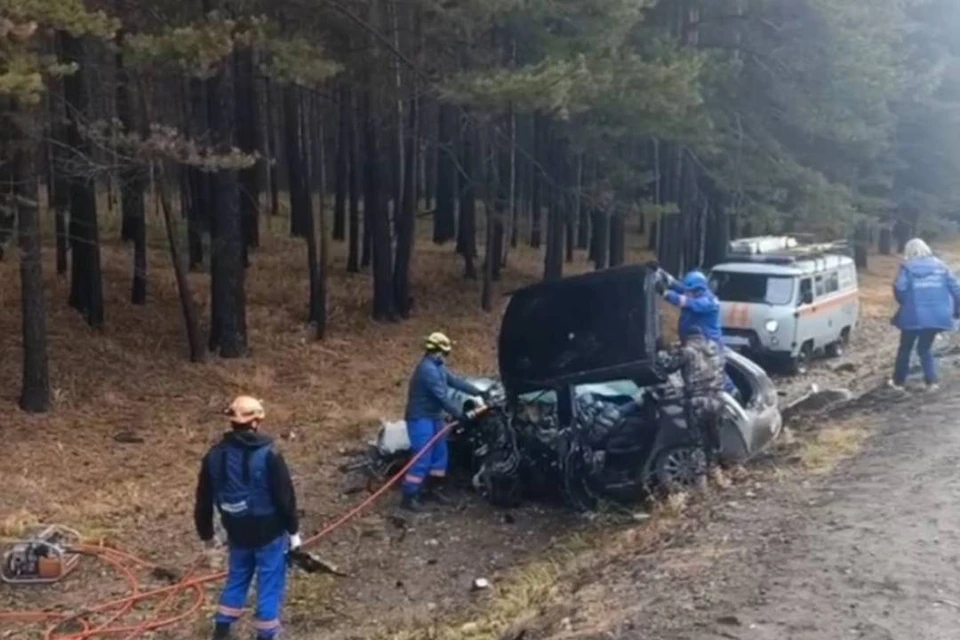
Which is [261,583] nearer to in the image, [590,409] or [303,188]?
[590,409]

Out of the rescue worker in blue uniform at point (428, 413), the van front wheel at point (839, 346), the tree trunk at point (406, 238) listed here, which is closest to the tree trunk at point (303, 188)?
the tree trunk at point (406, 238)

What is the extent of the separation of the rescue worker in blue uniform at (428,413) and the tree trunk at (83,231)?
7777mm

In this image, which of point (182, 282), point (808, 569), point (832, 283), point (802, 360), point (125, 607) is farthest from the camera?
point (832, 283)

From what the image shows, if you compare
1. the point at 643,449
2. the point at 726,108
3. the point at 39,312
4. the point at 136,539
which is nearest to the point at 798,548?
the point at 643,449

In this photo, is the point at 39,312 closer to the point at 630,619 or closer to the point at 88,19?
the point at 88,19

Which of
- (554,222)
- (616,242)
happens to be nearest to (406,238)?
(554,222)

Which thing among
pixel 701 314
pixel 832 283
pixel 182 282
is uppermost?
pixel 701 314

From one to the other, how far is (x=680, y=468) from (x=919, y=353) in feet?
17.2

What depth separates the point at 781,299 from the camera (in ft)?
70.0

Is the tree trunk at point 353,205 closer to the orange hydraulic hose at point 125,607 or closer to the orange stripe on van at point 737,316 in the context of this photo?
the orange stripe on van at point 737,316

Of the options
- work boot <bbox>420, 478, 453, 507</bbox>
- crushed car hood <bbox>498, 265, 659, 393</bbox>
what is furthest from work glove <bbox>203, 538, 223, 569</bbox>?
crushed car hood <bbox>498, 265, 659, 393</bbox>

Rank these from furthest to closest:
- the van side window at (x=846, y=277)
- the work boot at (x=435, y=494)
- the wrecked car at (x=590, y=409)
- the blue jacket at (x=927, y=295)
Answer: the van side window at (x=846, y=277) < the blue jacket at (x=927, y=295) < the work boot at (x=435, y=494) < the wrecked car at (x=590, y=409)

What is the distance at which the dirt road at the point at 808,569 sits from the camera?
716cm

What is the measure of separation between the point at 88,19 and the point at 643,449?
25.2 feet
